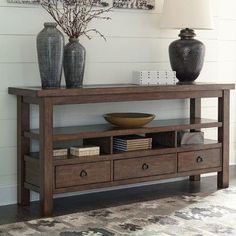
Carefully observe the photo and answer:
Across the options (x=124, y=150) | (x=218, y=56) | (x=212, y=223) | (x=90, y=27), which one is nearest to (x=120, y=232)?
(x=212, y=223)

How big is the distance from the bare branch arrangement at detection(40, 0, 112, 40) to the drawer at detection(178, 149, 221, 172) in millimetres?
1069

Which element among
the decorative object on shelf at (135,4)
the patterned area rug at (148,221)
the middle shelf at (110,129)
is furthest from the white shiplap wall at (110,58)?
the patterned area rug at (148,221)

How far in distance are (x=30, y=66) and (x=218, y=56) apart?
1.75 metres

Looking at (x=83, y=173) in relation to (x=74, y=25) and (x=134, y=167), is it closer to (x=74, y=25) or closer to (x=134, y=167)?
(x=134, y=167)

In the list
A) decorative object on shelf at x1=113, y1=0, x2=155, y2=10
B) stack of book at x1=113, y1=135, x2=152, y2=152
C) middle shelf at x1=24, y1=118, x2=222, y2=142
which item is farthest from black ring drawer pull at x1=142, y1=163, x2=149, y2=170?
decorative object on shelf at x1=113, y1=0, x2=155, y2=10

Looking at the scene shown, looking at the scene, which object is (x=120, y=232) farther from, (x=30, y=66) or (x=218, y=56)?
(x=218, y=56)

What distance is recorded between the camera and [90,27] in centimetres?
391

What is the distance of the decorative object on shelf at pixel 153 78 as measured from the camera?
3.92 metres

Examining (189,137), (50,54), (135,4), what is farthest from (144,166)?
(135,4)

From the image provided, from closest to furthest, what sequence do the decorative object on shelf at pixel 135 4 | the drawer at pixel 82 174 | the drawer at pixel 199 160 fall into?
1. the drawer at pixel 82 174
2. the drawer at pixel 199 160
3. the decorative object on shelf at pixel 135 4

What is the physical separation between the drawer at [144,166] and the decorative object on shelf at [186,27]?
65 cm

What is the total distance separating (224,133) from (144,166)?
0.74m

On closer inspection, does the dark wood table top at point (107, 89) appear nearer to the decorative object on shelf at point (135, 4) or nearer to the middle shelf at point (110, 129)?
the middle shelf at point (110, 129)

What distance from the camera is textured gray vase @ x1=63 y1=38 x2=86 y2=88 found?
3.55m
